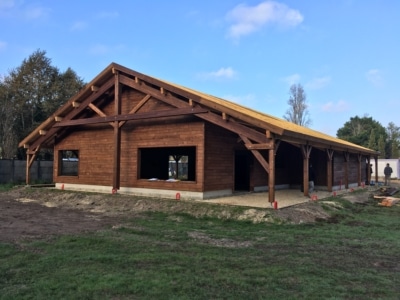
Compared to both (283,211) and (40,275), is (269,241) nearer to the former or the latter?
(283,211)

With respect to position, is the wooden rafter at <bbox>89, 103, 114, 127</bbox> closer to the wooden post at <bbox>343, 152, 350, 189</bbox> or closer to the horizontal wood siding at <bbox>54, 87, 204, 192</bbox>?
the horizontal wood siding at <bbox>54, 87, 204, 192</bbox>

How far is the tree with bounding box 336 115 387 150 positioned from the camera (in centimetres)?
4921

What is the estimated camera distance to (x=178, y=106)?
12609 millimetres

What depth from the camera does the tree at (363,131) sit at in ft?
161

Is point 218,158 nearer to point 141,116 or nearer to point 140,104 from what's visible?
point 141,116

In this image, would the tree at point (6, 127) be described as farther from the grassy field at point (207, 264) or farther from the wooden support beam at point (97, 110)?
the grassy field at point (207, 264)

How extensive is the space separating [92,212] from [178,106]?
14.9ft

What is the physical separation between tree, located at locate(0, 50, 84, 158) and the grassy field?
23346 mm

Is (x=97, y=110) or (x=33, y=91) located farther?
(x=33, y=91)

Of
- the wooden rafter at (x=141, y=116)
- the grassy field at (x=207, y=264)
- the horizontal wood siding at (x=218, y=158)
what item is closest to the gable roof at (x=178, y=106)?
the wooden rafter at (x=141, y=116)

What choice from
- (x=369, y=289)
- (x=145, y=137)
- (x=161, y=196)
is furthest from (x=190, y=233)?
(x=145, y=137)

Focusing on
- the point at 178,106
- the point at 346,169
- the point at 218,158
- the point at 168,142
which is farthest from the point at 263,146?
the point at 346,169

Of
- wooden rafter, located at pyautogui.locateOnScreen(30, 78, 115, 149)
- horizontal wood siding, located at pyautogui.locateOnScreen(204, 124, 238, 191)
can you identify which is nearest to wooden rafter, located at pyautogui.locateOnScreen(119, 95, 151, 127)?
wooden rafter, located at pyautogui.locateOnScreen(30, 78, 115, 149)

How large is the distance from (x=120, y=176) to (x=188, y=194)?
11.9 ft
